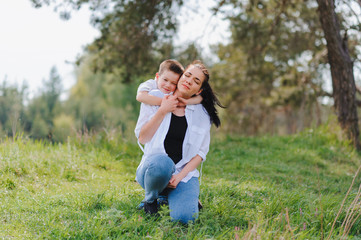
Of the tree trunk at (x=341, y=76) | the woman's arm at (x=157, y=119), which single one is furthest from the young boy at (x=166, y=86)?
the tree trunk at (x=341, y=76)

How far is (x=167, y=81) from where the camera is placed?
3502 millimetres

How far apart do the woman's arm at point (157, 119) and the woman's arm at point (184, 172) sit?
0.44 m

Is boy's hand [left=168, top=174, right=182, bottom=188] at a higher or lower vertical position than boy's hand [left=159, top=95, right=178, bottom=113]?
lower

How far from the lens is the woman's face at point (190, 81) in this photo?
336cm

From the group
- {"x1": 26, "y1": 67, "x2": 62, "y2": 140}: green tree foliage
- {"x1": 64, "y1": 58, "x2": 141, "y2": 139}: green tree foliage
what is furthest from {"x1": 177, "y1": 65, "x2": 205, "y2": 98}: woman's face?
{"x1": 26, "y1": 67, "x2": 62, "y2": 140}: green tree foliage

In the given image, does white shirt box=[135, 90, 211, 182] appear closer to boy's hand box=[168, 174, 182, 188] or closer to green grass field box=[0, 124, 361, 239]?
boy's hand box=[168, 174, 182, 188]

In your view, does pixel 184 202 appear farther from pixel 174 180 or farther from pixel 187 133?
pixel 187 133

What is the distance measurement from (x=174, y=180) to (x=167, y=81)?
0.98 meters

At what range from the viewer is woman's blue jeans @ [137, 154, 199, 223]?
307cm

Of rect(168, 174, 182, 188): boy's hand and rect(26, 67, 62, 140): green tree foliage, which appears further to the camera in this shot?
rect(26, 67, 62, 140): green tree foliage

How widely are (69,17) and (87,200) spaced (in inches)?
218

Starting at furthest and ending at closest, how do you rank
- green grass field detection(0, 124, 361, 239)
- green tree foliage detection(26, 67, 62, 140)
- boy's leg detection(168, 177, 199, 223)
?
green tree foliage detection(26, 67, 62, 140)
boy's leg detection(168, 177, 199, 223)
green grass field detection(0, 124, 361, 239)

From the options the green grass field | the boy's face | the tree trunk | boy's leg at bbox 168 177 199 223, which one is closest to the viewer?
the green grass field

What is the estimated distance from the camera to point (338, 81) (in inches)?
307
